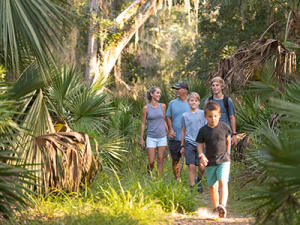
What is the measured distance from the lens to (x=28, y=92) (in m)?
6.29

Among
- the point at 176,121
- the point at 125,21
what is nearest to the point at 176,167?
the point at 176,121

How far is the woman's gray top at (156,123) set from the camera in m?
7.92

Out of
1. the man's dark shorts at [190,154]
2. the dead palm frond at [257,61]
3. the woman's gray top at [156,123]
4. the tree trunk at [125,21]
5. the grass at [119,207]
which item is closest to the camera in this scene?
the grass at [119,207]

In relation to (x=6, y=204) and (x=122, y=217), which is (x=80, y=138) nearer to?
(x=122, y=217)

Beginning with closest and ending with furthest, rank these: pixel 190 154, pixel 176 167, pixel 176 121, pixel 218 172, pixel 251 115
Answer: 1. pixel 218 172
2. pixel 190 154
3. pixel 176 121
4. pixel 176 167
5. pixel 251 115

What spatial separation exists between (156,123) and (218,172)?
2473 mm

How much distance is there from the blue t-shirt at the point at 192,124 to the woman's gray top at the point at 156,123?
2.92 feet

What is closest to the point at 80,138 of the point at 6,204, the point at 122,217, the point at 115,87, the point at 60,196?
the point at 60,196

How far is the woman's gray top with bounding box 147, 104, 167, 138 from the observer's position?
7.92 meters

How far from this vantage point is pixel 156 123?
26.0ft

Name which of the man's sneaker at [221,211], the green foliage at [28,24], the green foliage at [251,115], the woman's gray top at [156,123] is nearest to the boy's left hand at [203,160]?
the man's sneaker at [221,211]

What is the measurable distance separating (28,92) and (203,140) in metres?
2.37

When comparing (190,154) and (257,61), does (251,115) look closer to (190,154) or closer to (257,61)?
(257,61)

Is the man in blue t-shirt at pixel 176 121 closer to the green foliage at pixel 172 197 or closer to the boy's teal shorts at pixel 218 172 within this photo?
the green foliage at pixel 172 197
